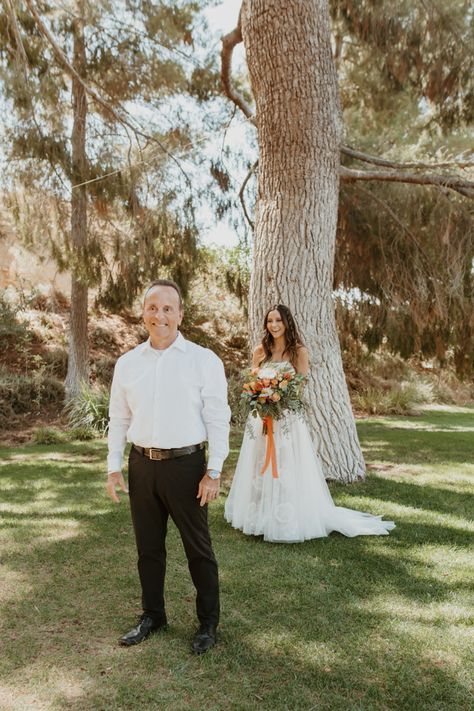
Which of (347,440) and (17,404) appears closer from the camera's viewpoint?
(347,440)

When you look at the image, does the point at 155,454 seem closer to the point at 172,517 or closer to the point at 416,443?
the point at 172,517

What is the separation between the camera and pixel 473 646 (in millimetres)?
2957

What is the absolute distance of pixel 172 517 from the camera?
115 inches

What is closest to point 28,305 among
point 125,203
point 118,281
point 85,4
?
point 118,281

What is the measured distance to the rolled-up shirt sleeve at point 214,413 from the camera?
2859 millimetres

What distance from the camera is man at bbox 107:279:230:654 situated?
9.27ft

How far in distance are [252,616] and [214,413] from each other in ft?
4.25

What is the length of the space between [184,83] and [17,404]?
6476 millimetres

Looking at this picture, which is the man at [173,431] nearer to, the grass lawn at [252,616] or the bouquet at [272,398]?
the grass lawn at [252,616]

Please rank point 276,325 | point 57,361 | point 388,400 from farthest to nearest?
point 388,400
point 57,361
point 276,325

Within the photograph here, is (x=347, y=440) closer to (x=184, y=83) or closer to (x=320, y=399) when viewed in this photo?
(x=320, y=399)

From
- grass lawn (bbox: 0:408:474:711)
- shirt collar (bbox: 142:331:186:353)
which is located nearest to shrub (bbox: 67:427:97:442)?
grass lawn (bbox: 0:408:474:711)

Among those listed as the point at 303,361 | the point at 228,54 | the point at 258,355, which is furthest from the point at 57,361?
the point at 303,361

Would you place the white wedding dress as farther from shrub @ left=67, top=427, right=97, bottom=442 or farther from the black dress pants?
shrub @ left=67, top=427, right=97, bottom=442
